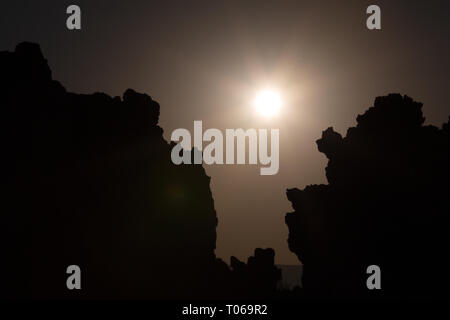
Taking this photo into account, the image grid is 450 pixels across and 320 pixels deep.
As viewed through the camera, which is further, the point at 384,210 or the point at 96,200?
the point at 96,200

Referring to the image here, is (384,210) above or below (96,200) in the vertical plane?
below

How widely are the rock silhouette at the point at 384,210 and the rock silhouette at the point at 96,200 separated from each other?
8.13 metres

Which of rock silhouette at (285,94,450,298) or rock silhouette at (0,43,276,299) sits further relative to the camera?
rock silhouette at (0,43,276,299)

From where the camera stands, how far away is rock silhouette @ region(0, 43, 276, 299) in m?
58.3

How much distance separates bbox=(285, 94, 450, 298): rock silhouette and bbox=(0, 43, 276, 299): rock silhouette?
320 inches

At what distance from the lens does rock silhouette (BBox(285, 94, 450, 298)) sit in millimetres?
55438

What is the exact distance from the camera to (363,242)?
57.2 meters

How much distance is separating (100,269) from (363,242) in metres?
27.4

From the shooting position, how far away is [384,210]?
5700 centimetres

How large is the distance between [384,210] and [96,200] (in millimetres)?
30032

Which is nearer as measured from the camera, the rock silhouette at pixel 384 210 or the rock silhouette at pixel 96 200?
the rock silhouette at pixel 384 210

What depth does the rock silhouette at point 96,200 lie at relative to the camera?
58312mm
